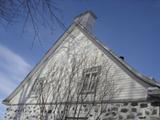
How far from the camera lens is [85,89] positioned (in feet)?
35.2

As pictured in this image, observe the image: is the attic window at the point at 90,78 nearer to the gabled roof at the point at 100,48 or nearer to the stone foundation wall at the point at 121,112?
Result: the stone foundation wall at the point at 121,112

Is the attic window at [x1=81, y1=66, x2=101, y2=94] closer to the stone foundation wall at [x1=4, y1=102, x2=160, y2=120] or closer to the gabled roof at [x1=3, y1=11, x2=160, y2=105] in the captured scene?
the stone foundation wall at [x1=4, y1=102, x2=160, y2=120]

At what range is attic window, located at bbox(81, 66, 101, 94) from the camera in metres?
10.6

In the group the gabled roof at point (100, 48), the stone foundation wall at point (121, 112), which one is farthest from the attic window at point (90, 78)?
the gabled roof at point (100, 48)

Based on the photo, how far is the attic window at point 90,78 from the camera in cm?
1058

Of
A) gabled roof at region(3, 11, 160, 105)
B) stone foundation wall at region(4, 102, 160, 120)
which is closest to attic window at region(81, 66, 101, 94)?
stone foundation wall at region(4, 102, 160, 120)

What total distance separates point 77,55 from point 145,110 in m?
5.03

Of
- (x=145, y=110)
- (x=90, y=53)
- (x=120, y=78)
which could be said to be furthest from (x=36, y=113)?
(x=145, y=110)

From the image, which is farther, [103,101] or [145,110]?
[103,101]

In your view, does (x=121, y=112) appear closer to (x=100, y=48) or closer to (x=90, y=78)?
(x=90, y=78)

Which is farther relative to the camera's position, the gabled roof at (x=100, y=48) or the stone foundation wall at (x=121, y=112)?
the gabled roof at (x=100, y=48)

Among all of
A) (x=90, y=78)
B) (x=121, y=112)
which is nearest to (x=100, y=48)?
(x=90, y=78)

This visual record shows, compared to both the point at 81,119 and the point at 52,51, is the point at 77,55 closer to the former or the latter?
the point at 52,51

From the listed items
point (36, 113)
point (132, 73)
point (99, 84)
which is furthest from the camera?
point (36, 113)
